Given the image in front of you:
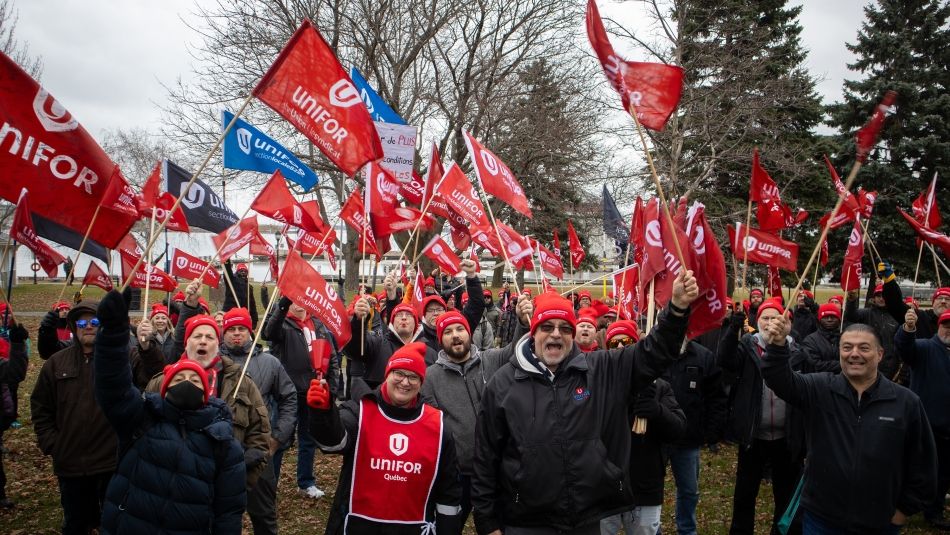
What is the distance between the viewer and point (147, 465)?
3.42 m

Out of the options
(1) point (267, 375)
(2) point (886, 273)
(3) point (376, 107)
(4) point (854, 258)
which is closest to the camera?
(1) point (267, 375)

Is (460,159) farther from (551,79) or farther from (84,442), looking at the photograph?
(84,442)

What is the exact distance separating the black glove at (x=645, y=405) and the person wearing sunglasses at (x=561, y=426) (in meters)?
0.13

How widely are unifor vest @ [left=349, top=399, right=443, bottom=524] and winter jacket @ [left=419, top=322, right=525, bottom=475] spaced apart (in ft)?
2.27

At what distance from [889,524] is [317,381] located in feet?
10.6

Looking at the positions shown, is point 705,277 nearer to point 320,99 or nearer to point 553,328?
point 553,328

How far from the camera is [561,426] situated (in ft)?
11.2

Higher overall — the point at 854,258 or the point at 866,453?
the point at 854,258

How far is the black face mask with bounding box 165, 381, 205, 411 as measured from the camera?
344cm

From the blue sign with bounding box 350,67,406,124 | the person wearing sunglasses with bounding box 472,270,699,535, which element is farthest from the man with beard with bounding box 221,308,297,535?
the blue sign with bounding box 350,67,406,124

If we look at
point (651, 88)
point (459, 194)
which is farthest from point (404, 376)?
point (459, 194)

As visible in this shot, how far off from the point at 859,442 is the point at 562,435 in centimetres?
178

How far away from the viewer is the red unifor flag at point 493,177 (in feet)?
23.1

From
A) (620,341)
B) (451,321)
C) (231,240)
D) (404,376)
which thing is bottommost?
(404,376)
